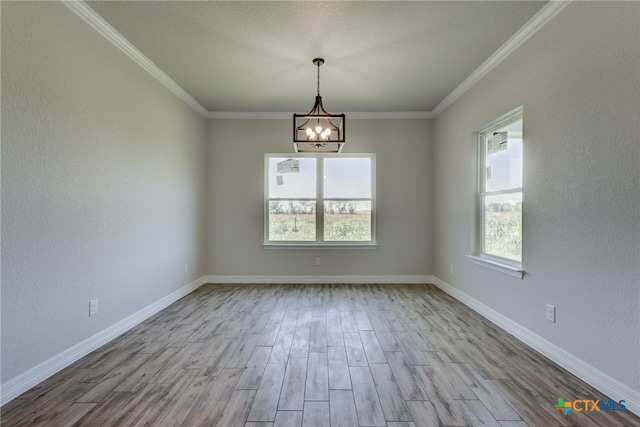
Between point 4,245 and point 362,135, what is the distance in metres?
4.15

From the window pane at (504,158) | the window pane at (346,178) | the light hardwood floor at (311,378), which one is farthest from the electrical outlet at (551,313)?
the window pane at (346,178)

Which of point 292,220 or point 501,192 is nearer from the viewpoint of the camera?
point 501,192

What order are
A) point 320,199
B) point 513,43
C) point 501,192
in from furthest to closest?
point 320,199
point 501,192
point 513,43

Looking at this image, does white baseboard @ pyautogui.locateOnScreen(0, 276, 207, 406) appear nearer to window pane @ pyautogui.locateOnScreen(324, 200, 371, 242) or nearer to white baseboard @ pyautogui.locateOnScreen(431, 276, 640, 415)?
window pane @ pyautogui.locateOnScreen(324, 200, 371, 242)

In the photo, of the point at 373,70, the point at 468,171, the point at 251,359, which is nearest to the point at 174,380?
the point at 251,359

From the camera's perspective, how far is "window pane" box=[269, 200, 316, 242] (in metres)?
4.66

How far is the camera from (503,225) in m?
3.01

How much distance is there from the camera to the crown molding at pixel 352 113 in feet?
7.30

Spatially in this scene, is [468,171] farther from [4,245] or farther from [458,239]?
[4,245]

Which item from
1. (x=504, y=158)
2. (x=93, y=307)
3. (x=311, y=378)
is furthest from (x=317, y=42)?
(x=93, y=307)

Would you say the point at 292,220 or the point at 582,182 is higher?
the point at 582,182

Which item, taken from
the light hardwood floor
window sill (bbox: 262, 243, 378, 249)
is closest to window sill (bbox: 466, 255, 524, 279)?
the light hardwood floor

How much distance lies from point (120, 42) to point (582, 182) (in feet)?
13.3

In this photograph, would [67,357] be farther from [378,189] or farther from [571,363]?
[378,189]
